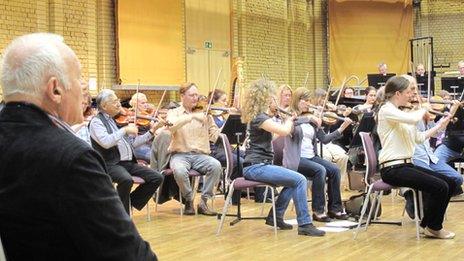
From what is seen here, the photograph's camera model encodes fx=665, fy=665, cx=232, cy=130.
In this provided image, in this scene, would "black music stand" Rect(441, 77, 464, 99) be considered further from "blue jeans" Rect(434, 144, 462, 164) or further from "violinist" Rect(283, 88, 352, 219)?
"violinist" Rect(283, 88, 352, 219)

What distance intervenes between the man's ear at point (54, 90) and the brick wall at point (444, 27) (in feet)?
53.8

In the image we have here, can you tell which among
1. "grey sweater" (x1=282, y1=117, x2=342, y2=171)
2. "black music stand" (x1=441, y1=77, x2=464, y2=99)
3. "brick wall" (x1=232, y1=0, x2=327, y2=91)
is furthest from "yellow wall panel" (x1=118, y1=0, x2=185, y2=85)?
"grey sweater" (x1=282, y1=117, x2=342, y2=171)

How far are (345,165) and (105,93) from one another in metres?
3.61

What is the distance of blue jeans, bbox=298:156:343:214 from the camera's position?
258 inches

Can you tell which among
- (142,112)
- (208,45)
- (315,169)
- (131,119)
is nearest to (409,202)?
(315,169)

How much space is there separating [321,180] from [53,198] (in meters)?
5.15

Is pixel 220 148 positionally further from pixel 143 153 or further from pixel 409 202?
pixel 409 202

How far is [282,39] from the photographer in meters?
15.8

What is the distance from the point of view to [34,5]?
995cm

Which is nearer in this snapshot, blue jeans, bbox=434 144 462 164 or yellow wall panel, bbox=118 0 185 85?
blue jeans, bbox=434 144 462 164

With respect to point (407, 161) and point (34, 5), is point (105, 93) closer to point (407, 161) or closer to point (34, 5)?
point (407, 161)

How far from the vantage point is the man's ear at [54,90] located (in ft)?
5.50

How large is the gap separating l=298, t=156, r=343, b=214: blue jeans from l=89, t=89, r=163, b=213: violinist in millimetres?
1460

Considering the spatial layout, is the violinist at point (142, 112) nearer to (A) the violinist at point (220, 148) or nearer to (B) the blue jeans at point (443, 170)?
(A) the violinist at point (220, 148)
